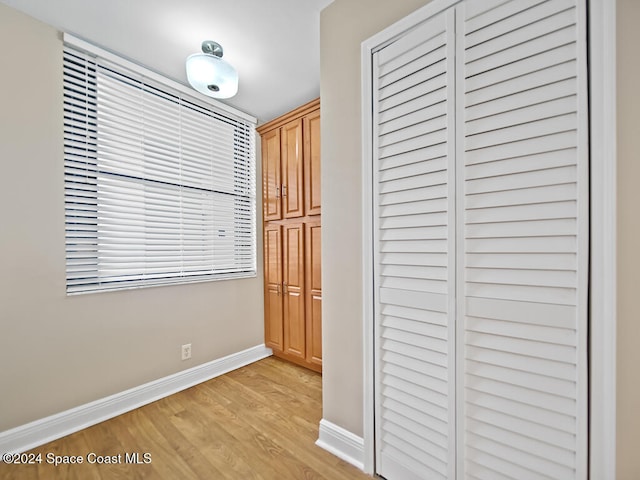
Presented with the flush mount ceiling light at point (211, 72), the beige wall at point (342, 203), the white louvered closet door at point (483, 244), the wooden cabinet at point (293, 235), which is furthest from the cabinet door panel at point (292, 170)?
the white louvered closet door at point (483, 244)

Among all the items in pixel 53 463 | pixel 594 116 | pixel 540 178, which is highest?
pixel 594 116

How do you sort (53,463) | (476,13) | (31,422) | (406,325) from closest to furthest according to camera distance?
(476,13)
(406,325)
(53,463)
(31,422)

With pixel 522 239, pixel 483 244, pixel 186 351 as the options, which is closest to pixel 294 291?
pixel 186 351

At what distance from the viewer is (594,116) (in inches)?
34.6

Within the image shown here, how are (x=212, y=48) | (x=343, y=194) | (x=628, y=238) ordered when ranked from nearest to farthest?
(x=628, y=238) → (x=343, y=194) → (x=212, y=48)

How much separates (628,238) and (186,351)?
2684 millimetres

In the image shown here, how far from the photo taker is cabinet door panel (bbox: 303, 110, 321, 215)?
2402 millimetres

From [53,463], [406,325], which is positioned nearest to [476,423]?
[406,325]

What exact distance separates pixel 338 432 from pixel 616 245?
1.49m

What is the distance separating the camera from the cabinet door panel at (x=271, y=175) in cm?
274

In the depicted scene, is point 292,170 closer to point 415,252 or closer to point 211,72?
point 211,72

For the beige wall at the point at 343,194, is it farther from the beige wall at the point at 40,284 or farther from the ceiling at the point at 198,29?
the beige wall at the point at 40,284

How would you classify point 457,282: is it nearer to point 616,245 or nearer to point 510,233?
point 510,233

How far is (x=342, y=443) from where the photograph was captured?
1.56 metres
